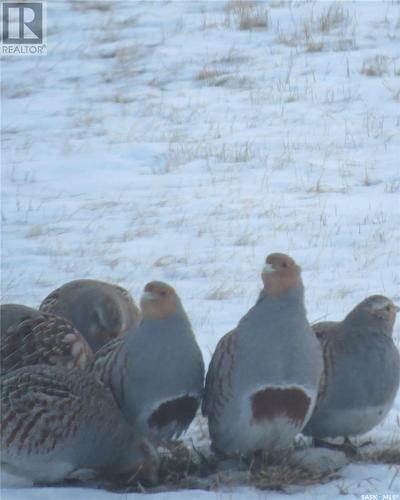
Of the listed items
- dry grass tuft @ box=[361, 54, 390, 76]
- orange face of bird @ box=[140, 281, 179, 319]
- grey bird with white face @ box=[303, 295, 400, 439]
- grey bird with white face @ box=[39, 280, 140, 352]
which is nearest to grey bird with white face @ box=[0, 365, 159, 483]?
orange face of bird @ box=[140, 281, 179, 319]

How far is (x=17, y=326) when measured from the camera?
243 inches

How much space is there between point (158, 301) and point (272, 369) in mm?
638

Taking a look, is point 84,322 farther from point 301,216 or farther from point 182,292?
point 301,216

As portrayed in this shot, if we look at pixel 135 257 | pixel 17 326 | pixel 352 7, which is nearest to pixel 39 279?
pixel 135 257

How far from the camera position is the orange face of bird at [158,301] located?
557cm

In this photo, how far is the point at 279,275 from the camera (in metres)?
5.45

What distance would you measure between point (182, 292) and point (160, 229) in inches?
57.3

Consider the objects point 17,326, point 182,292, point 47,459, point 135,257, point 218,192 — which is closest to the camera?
point 47,459

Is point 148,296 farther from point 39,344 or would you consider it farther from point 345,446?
point 345,446

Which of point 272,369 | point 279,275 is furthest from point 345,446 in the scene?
point 279,275

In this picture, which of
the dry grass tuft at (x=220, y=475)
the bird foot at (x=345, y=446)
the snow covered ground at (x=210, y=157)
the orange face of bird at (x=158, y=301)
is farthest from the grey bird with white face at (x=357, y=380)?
the orange face of bird at (x=158, y=301)

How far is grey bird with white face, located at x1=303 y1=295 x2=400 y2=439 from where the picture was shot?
579 centimetres

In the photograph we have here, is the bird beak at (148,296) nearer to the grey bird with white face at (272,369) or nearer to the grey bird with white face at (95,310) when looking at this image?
the grey bird with white face at (272,369)

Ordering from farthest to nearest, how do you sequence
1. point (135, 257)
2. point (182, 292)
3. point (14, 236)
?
1. point (14, 236)
2. point (135, 257)
3. point (182, 292)
